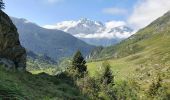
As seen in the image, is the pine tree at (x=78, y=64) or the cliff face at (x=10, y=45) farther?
the pine tree at (x=78, y=64)

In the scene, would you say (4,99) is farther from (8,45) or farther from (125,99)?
(125,99)

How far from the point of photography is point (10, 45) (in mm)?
72375

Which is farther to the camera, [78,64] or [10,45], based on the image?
[78,64]

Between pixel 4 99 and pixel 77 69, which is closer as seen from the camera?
pixel 4 99

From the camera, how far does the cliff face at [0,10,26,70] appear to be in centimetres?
6957

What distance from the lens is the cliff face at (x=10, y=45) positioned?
228 feet

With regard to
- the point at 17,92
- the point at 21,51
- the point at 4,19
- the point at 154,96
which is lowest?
the point at 154,96

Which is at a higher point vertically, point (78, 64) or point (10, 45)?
point (10, 45)

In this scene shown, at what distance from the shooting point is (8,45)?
71.4 metres

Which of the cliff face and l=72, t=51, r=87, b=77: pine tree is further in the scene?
l=72, t=51, r=87, b=77: pine tree

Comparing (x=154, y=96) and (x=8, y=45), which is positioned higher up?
(x=8, y=45)

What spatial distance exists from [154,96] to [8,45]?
8805 centimetres

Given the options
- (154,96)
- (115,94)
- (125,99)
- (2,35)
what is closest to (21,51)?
(2,35)

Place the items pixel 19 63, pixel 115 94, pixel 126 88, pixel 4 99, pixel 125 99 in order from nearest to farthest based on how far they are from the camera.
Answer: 1. pixel 4 99
2. pixel 19 63
3. pixel 115 94
4. pixel 125 99
5. pixel 126 88
